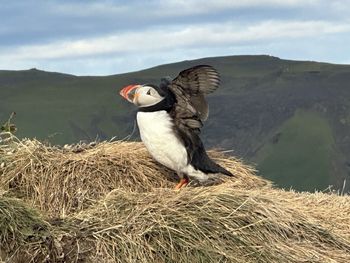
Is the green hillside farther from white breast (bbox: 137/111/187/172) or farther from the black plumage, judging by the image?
white breast (bbox: 137/111/187/172)

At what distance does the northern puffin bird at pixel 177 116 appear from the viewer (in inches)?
311

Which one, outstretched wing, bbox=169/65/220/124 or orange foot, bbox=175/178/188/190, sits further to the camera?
→ orange foot, bbox=175/178/188/190

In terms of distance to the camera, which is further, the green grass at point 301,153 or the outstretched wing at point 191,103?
the green grass at point 301,153

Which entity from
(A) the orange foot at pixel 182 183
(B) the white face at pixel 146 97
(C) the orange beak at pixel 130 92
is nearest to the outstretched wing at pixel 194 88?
(B) the white face at pixel 146 97

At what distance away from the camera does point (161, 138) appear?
311 inches

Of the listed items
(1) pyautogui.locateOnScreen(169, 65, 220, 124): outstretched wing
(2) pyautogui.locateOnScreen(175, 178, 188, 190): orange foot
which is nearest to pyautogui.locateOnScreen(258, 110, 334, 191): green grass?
(2) pyautogui.locateOnScreen(175, 178, 188, 190): orange foot

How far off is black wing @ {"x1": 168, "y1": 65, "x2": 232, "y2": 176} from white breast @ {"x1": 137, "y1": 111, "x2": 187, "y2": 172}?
95mm

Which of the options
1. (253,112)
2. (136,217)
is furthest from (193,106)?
(253,112)

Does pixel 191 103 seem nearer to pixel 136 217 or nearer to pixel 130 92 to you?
pixel 130 92

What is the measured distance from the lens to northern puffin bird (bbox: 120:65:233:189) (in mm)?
7898

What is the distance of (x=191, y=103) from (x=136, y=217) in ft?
6.40

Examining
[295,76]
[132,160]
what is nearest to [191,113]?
[132,160]

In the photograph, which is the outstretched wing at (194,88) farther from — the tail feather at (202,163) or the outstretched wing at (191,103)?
the tail feather at (202,163)

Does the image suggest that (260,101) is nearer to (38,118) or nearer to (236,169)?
(38,118)
